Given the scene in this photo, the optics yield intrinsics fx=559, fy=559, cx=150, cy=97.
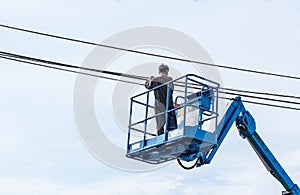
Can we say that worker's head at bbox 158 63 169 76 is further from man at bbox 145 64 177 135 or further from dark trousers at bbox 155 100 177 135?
dark trousers at bbox 155 100 177 135

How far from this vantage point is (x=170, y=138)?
14.0 m

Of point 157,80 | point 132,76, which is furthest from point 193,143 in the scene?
point 132,76

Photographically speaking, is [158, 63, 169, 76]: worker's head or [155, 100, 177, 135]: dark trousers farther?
[158, 63, 169, 76]: worker's head

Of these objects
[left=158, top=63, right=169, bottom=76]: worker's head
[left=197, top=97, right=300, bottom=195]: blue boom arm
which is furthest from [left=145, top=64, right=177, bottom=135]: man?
[left=197, top=97, right=300, bottom=195]: blue boom arm

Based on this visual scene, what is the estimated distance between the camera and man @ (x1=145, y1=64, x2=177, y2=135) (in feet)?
47.3

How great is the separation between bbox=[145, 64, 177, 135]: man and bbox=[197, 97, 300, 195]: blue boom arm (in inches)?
89.5

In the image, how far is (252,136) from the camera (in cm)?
1725

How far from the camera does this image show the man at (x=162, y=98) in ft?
47.3

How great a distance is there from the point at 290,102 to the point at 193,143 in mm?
4838

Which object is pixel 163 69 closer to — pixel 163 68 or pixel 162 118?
pixel 163 68

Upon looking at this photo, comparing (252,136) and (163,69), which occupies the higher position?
(163,69)

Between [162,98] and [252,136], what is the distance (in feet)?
13.0

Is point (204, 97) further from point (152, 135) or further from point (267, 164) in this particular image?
point (267, 164)

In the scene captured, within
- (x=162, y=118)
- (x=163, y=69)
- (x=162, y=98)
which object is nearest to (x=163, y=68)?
(x=163, y=69)
